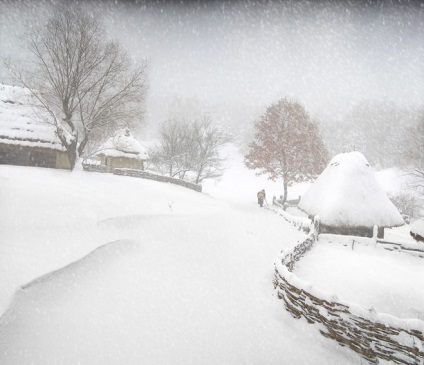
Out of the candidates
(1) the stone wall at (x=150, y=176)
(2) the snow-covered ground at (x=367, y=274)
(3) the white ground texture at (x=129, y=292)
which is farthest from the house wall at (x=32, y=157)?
(2) the snow-covered ground at (x=367, y=274)

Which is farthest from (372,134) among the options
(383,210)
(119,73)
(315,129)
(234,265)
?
(234,265)

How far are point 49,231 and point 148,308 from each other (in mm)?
3985

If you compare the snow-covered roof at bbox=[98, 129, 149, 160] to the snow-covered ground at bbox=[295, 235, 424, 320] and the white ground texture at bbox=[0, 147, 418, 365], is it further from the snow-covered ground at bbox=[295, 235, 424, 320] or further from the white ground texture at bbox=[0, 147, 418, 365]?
the snow-covered ground at bbox=[295, 235, 424, 320]

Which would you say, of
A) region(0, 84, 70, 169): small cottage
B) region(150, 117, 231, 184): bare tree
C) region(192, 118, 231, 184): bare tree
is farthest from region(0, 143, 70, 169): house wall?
region(192, 118, 231, 184): bare tree

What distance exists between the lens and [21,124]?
17484mm

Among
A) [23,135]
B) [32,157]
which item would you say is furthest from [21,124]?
[32,157]

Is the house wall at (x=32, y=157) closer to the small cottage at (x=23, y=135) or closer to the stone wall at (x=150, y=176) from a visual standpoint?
the small cottage at (x=23, y=135)

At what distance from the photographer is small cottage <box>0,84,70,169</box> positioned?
17188 millimetres

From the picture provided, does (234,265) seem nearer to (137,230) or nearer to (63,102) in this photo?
(137,230)

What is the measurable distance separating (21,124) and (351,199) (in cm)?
2027

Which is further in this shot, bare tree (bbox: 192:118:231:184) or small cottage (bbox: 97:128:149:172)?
bare tree (bbox: 192:118:231:184)

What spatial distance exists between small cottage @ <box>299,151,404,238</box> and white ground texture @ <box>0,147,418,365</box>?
5063 millimetres

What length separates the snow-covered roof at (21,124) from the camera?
17.1 meters

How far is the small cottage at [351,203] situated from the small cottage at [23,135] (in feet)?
55.3
